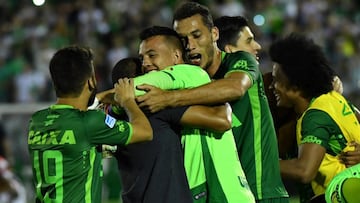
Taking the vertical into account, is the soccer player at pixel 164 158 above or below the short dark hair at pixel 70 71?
below

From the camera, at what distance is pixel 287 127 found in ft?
24.2

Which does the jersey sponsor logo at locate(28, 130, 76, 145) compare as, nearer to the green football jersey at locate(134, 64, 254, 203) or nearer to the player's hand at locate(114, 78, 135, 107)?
the player's hand at locate(114, 78, 135, 107)

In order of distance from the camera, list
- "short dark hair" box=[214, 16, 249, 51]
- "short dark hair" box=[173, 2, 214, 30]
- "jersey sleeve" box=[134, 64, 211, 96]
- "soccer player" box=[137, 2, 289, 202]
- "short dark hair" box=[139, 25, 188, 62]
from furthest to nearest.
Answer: "short dark hair" box=[214, 16, 249, 51]
"short dark hair" box=[173, 2, 214, 30]
"soccer player" box=[137, 2, 289, 202]
"short dark hair" box=[139, 25, 188, 62]
"jersey sleeve" box=[134, 64, 211, 96]

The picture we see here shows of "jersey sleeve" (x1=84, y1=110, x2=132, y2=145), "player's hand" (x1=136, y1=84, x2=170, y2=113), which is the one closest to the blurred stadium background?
"jersey sleeve" (x1=84, y1=110, x2=132, y2=145)

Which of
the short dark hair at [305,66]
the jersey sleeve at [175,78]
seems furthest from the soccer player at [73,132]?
the short dark hair at [305,66]

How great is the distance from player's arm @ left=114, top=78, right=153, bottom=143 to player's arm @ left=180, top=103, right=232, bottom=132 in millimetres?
225

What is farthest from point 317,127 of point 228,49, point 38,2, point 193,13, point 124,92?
point 38,2

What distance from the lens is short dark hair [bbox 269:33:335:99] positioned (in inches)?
279

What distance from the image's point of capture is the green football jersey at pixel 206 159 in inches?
229

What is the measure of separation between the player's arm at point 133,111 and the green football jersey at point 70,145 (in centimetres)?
7

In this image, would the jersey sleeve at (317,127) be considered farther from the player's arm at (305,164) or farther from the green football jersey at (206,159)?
the green football jersey at (206,159)

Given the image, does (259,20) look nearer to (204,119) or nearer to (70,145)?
(204,119)

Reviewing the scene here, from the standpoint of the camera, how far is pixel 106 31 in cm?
1847

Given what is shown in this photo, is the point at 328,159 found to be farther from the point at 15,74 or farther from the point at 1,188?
the point at 15,74
